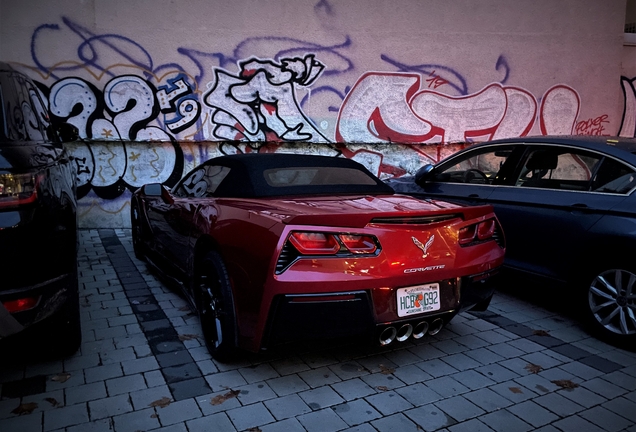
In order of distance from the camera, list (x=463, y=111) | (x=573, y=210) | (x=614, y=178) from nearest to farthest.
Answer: (x=614, y=178) < (x=573, y=210) < (x=463, y=111)

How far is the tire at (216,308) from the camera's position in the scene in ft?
10.7

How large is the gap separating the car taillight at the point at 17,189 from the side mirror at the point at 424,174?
3.97m

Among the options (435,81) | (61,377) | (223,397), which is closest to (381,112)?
(435,81)

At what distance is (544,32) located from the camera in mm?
9758

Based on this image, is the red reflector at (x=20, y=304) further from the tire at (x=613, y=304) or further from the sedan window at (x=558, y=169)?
the sedan window at (x=558, y=169)

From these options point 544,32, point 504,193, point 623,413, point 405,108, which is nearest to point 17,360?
point 623,413

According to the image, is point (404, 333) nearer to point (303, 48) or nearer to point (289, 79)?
point (289, 79)

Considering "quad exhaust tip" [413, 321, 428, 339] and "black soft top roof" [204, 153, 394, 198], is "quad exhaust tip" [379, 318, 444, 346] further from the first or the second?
"black soft top roof" [204, 153, 394, 198]

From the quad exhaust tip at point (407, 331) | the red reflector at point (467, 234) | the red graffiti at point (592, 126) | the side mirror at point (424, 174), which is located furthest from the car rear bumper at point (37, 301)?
the red graffiti at point (592, 126)

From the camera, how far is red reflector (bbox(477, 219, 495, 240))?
357cm

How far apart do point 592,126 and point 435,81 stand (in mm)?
3582

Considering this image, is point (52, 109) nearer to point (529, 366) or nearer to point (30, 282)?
point (30, 282)

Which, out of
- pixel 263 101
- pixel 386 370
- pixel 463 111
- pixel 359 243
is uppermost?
pixel 263 101

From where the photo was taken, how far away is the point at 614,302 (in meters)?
3.97
